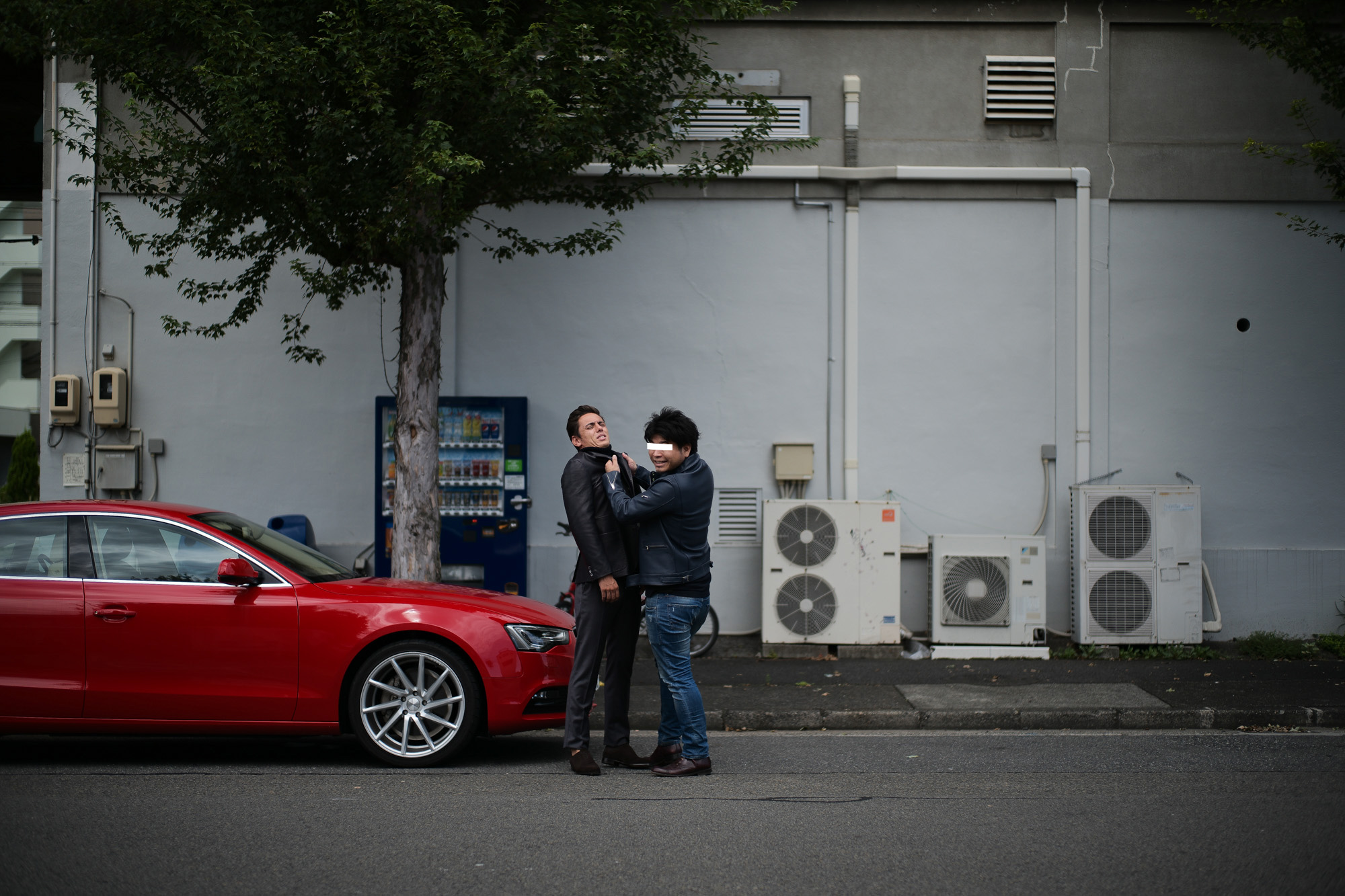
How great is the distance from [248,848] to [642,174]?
23.7ft

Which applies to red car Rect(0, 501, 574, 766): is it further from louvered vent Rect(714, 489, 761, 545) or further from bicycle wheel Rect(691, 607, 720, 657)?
louvered vent Rect(714, 489, 761, 545)

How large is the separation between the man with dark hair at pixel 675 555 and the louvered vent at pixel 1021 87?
662 centimetres

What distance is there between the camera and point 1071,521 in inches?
410

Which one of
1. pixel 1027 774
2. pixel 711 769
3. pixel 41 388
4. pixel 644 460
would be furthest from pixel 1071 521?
pixel 41 388

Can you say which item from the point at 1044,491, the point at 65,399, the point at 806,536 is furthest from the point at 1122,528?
the point at 65,399

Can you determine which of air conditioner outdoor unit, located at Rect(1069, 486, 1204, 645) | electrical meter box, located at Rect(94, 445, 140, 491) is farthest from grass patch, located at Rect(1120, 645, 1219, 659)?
electrical meter box, located at Rect(94, 445, 140, 491)

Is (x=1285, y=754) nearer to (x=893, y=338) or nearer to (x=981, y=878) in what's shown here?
(x=981, y=878)

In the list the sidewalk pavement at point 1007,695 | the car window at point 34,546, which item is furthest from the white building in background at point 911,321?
the car window at point 34,546

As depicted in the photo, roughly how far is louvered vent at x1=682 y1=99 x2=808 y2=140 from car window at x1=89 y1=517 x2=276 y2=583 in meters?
6.28

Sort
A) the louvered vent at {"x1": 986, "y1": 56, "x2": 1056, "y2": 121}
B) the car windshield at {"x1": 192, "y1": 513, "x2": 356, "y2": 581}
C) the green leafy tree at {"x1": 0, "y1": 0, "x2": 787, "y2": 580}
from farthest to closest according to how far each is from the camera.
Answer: the louvered vent at {"x1": 986, "y1": 56, "x2": 1056, "y2": 121}
the green leafy tree at {"x1": 0, "y1": 0, "x2": 787, "y2": 580}
the car windshield at {"x1": 192, "y1": 513, "x2": 356, "y2": 581}

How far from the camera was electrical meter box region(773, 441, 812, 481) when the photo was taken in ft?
34.0

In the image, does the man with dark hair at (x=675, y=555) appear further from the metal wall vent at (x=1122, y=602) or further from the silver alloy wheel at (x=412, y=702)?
the metal wall vent at (x=1122, y=602)

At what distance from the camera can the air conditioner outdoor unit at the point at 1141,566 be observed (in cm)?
989

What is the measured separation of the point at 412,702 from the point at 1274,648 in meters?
8.04
